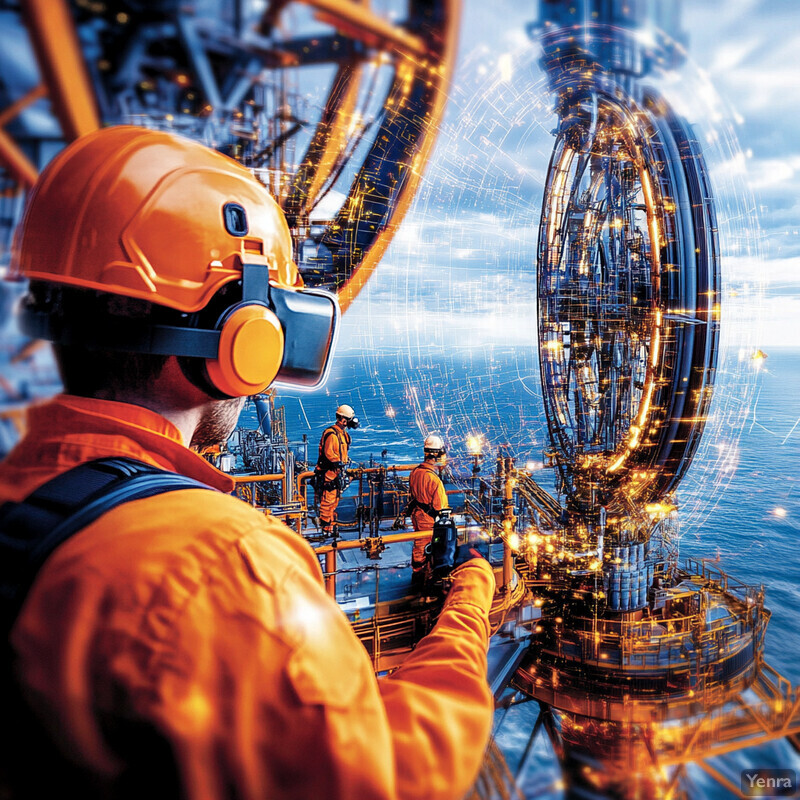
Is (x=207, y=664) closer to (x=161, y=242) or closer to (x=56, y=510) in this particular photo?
(x=56, y=510)

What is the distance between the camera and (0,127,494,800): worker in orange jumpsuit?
656 millimetres

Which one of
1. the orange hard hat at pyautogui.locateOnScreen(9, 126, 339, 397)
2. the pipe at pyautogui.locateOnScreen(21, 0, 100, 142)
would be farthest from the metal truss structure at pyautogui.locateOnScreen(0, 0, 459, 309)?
the orange hard hat at pyautogui.locateOnScreen(9, 126, 339, 397)

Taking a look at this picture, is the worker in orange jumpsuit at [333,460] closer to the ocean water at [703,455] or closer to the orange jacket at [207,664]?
the ocean water at [703,455]

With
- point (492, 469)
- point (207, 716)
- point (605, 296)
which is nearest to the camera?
point (207, 716)

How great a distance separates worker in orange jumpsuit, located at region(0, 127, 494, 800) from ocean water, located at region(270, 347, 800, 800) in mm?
505

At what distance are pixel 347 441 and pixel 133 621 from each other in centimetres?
580

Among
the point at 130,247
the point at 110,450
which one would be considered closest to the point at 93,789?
the point at 110,450

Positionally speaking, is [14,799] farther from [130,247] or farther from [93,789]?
[130,247]

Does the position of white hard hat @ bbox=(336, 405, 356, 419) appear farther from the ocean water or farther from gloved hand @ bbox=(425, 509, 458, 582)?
gloved hand @ bbox=(425, 509, 458, 582)

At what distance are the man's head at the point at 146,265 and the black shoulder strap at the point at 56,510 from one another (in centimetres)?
24

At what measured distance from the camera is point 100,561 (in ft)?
2.26

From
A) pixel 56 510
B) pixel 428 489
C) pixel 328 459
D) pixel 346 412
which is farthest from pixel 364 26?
pixel 328 459

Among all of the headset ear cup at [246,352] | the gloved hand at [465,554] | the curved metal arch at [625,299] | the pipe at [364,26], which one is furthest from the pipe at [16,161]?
the curved metal arch at [625,299]

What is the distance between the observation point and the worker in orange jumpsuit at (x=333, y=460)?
6.27 metres
